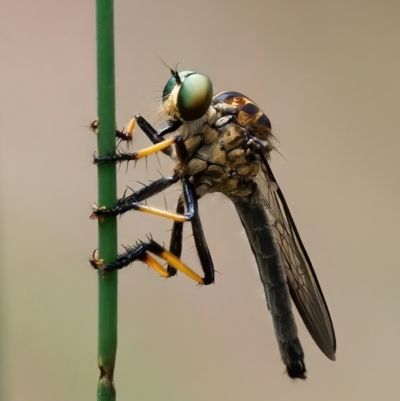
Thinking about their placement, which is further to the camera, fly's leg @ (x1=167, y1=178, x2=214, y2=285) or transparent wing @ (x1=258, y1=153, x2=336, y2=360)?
transparent wing @ (x1=258, y1=153, x2=336, y2=360)

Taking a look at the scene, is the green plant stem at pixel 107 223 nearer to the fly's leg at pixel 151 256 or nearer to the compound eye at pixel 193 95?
the fly's leg at pixel 151 256

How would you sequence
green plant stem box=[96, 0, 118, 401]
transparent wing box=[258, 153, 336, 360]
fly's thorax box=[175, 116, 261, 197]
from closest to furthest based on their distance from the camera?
1. green plant stem box=[96, 0, 118, 401]
2. fly's thorax box=[175, 116, 261, 197]
3. transparent wing box=[258, 153, 336, 360]

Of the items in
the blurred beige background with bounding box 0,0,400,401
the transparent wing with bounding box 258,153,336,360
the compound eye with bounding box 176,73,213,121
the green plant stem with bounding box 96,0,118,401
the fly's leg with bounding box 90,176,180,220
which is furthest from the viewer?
the blurred beige background with bounding box 0,0,400,401

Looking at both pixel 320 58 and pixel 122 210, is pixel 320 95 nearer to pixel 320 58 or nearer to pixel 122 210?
pixel 320 58

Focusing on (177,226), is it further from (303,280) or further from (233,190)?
(303,280)

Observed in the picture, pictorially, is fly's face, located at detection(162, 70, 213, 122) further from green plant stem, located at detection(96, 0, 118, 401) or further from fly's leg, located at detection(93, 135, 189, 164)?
green plant stem, located at detection(96, 0, 118, 401)

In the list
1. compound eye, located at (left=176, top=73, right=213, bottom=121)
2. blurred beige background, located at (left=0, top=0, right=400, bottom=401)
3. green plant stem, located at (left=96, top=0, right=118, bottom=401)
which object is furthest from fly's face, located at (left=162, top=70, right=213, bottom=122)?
blurred beige background, located at (left=0, top=0, right=400, bottom=401)

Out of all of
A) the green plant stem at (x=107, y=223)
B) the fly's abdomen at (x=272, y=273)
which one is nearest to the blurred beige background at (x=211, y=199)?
the fly's abdomen at (x=272, y=273)

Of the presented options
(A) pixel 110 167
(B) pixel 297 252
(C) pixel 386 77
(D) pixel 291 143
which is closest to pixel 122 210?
(A) pixel 110 167
